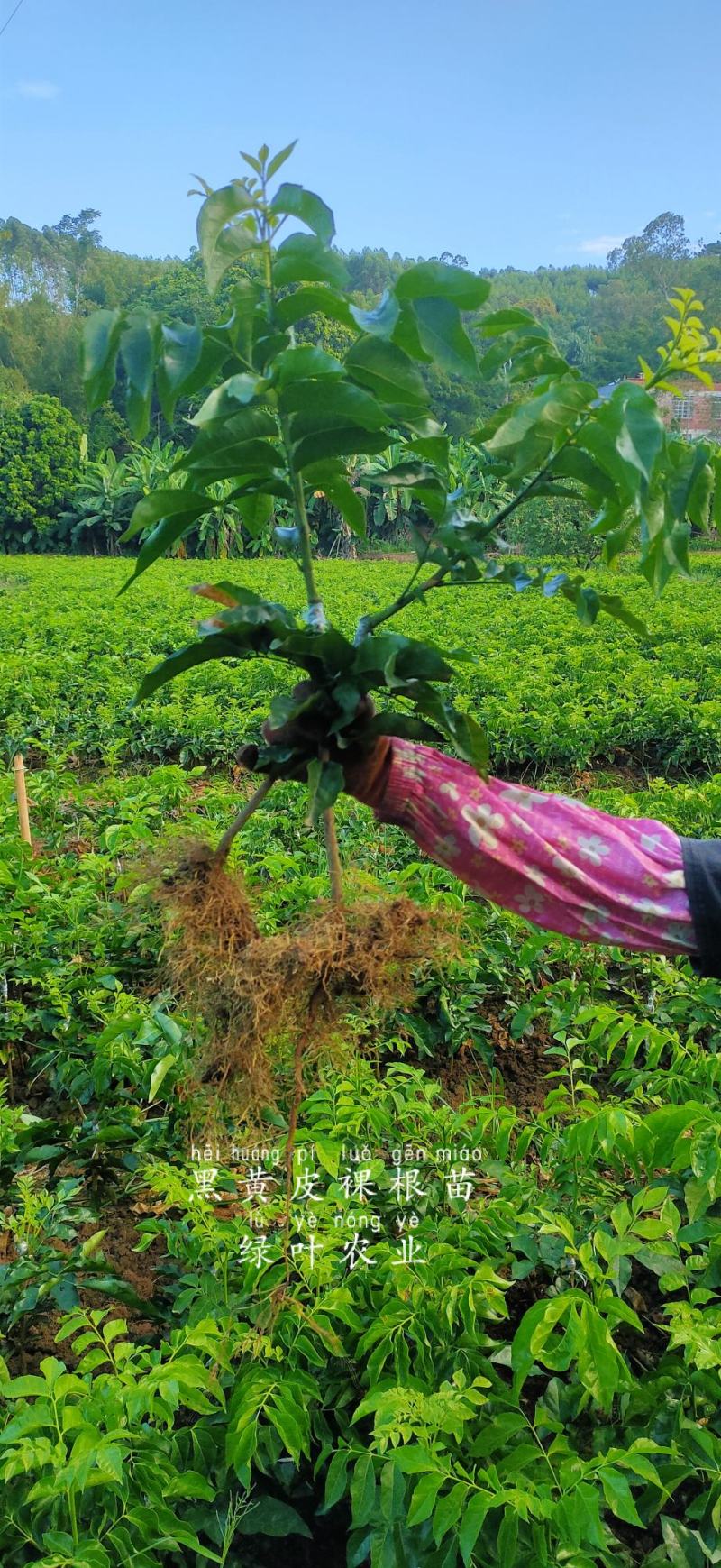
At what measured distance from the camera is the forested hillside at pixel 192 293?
42844 millimetres

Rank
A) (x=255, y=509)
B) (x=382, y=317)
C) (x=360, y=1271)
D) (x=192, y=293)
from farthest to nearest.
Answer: (x=192, y=293) < (x=360, y=1271) < (x=255, y=509) < (x=382, y=317)

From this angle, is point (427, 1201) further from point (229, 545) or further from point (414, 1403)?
point (229, 545)

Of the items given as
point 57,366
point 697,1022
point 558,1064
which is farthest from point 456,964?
point 57,366

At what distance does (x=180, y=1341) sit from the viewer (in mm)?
1782

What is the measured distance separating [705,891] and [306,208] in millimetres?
1146

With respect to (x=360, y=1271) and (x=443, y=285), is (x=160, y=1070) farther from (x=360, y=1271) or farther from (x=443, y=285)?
(x=443, y=285)

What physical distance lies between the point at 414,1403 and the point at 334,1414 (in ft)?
1.29

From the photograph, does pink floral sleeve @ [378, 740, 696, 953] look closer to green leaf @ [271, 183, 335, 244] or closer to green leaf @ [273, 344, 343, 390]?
green leaf @ [273, 344, 343, 390]

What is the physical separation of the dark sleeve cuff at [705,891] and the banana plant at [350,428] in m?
0.39

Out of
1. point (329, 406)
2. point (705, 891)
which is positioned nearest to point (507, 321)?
point (329, 406)

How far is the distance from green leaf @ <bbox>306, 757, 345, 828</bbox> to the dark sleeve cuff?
60 cm

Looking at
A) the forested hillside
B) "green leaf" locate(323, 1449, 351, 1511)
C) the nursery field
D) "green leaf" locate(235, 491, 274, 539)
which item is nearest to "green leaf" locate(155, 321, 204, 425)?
"green leaf" locate(235, 491, 274, 539)

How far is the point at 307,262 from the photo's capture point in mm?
1477

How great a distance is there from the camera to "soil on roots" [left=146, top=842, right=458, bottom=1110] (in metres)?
1.63
